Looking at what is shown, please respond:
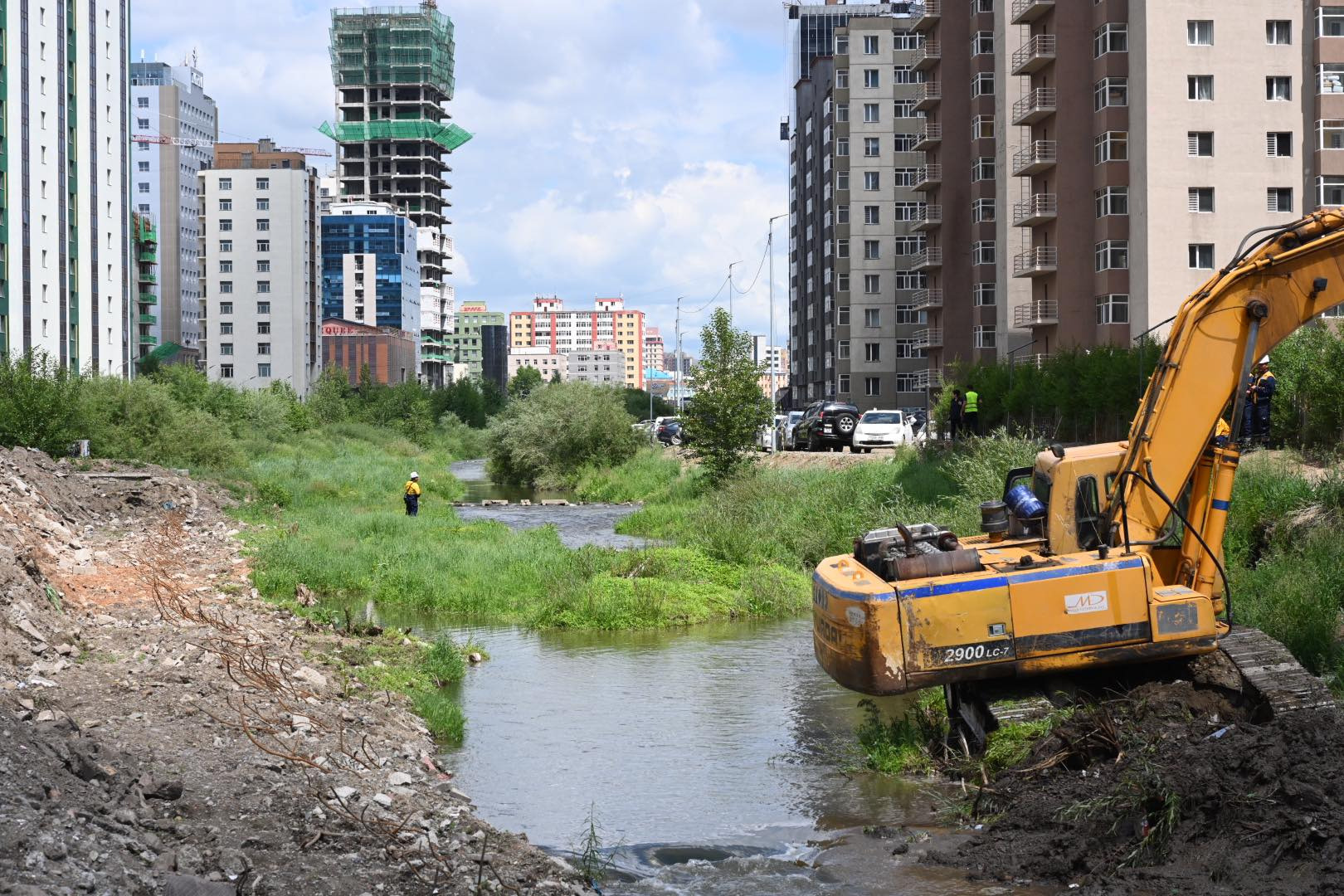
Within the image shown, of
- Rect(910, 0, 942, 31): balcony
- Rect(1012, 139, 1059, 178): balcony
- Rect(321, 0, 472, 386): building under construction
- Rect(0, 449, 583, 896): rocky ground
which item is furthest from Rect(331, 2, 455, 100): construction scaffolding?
Rect(0, 449, 583, 896): rocky ground

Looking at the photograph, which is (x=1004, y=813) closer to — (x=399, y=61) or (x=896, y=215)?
(x=896, y=215)

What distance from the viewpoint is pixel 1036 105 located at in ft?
186

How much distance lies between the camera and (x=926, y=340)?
7712 cm

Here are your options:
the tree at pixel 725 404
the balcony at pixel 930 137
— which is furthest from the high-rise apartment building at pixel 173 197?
the tree at pixel 725 404

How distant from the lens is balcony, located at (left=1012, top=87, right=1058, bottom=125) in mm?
55656

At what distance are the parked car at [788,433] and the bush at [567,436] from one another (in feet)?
20.4

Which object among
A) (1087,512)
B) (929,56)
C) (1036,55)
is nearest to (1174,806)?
(1087,512)

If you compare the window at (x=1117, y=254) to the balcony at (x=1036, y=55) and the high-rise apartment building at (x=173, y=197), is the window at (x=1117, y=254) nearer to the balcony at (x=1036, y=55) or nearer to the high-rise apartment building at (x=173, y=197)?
the balcony at (x=1036, y=55)

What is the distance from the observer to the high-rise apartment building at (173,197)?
14650 centimetres

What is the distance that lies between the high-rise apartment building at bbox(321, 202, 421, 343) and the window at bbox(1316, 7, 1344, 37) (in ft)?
423

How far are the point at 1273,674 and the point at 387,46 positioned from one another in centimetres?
19607

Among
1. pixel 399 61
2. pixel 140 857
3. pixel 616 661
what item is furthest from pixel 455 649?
pixel 399 61

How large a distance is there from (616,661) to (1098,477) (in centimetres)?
A: 891

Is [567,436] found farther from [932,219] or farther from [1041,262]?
[932,219]
